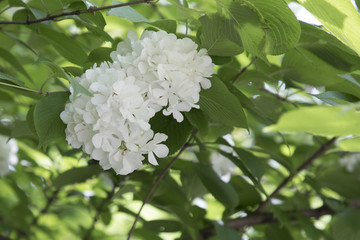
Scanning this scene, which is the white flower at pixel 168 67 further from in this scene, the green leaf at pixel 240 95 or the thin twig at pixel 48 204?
the thin twig at pixel 48 204

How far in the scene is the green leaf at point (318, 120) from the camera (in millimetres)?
348

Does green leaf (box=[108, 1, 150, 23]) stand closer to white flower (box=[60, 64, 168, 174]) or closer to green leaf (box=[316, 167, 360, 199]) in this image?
white flower (box=[60, 64, 168, 174])

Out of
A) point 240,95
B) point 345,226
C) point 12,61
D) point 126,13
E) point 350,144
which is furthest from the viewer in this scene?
point 345,226

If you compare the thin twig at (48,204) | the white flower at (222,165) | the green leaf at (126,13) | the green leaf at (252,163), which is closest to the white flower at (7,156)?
the thin twig at (48,204)

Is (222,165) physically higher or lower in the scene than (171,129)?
lower

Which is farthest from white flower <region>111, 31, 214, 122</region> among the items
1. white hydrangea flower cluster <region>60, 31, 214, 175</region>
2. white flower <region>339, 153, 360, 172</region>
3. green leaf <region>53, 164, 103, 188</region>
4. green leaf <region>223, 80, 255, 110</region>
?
white flower <region>339, 153, 360, 172</region>

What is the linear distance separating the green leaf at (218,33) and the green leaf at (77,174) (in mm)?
481

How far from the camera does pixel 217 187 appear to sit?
1073 mm

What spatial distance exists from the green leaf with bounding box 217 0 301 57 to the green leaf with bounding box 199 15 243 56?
0.01 metres

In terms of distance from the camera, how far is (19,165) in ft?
5.06

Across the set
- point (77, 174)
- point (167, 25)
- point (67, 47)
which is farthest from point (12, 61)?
point (167, 25)

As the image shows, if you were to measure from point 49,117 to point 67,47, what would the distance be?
33 cm

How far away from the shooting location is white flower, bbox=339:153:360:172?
165 cm

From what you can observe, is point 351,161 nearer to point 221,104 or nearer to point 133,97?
point 221,104
